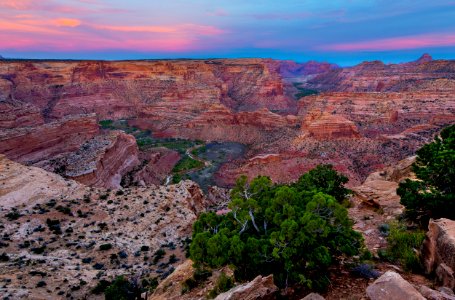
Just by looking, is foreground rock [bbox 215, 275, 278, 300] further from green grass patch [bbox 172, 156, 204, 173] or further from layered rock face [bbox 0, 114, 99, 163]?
green grass patch [bbox 172, 156, 204, 173]

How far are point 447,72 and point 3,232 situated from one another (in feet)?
460

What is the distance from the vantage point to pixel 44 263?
19.7 meters

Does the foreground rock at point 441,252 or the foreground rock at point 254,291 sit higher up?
the foreground rock at point 441,252

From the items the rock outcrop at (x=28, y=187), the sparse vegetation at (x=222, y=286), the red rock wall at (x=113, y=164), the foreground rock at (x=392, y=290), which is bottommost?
the red rock wall at (x=113, y=164)

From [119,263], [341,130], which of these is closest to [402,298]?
[119,263]

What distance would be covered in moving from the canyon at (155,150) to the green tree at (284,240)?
5.14 metres

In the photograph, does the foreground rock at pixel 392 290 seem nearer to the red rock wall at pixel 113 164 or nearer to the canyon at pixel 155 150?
the canyon at pixel 155 150

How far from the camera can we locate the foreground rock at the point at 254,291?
8125 mm

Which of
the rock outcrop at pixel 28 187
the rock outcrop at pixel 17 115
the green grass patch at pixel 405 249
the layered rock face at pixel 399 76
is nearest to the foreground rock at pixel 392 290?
the green grass patch at pixel 405 249

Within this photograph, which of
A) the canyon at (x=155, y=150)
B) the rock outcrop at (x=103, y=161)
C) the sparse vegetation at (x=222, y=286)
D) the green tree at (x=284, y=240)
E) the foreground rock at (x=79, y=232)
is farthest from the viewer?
the rock outcrop at (x=103, y=161)

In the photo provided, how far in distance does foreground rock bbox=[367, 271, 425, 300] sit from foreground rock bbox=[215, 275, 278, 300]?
101 inches

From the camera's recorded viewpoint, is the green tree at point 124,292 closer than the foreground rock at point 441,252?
No

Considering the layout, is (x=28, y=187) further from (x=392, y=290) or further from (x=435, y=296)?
(x=435, y=296)

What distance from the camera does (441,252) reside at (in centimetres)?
912
